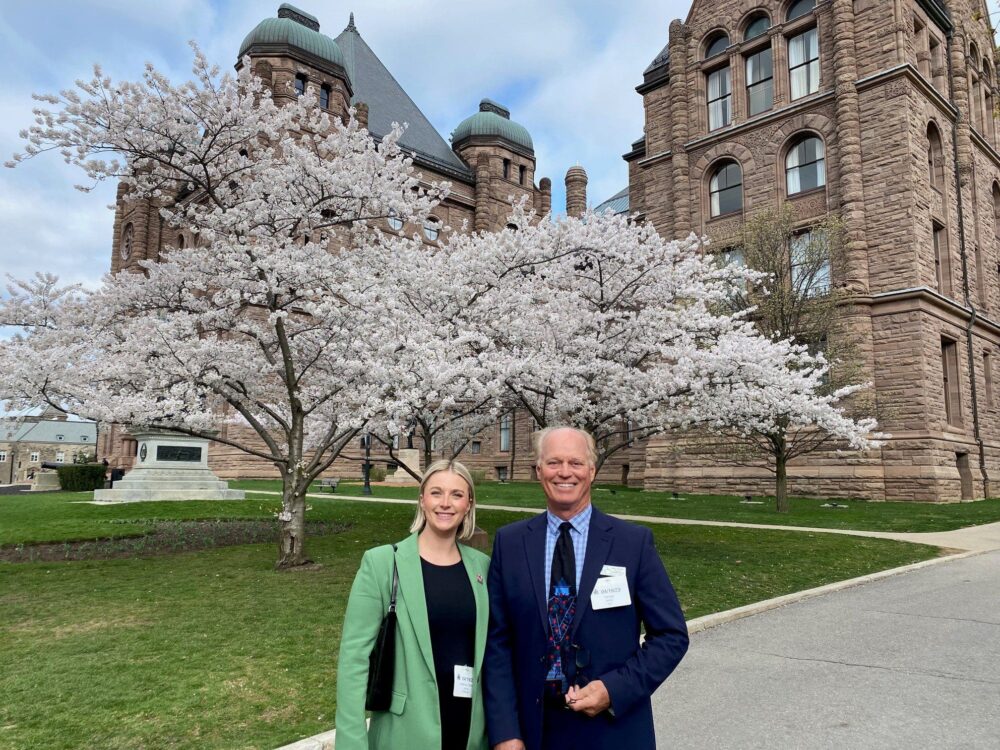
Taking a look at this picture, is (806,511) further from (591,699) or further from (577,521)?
(591,699)

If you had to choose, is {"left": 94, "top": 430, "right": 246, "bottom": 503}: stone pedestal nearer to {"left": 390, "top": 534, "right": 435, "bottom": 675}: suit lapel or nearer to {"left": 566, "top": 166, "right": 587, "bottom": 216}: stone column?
{"left": 390, "top": 534, "right": 435, "bottom": 675}: suit lapel

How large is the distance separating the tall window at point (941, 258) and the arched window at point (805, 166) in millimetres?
4820

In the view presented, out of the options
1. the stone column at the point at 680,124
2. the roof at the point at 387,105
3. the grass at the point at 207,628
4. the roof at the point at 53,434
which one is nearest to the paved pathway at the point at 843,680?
the grass at the point at 207,628

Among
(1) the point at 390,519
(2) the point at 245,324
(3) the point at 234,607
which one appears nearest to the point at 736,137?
(1) the point at 390,519

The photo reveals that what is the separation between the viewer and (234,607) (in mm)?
8266

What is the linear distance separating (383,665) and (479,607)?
1.32 ft

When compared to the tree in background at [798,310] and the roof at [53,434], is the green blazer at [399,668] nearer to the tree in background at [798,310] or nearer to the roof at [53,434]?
the tree in background at [798,310]

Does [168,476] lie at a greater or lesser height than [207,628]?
greater

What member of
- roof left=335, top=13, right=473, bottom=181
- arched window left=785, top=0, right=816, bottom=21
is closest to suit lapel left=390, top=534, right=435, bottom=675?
arched window left=785, top=0, right=816, bottom=21

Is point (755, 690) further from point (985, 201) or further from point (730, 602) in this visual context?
point (985, 201)

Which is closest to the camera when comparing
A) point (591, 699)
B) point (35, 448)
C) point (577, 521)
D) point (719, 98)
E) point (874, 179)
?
point (591, 699)

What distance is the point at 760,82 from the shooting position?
31.2 meters

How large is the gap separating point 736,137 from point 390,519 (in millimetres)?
22824

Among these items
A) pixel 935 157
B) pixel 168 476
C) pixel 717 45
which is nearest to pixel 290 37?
pixel 717 45
